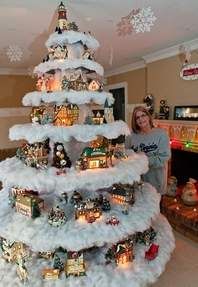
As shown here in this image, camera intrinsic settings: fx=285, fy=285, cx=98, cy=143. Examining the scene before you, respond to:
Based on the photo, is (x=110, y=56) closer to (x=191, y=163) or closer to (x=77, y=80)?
(x=191, y=163)

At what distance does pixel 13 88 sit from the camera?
5.98 metres

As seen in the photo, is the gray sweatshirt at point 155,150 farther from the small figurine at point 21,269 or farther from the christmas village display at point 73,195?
the small figurine at point 21,269

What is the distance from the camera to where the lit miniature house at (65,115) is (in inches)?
76.5

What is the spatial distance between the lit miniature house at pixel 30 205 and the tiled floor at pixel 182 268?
45.7 inches

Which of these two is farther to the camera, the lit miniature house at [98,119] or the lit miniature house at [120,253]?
the lit miniature house at [98,119]

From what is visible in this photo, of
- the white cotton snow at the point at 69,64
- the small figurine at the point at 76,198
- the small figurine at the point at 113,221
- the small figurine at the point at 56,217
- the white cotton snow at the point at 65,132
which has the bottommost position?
the small figurine at the point at 113,221

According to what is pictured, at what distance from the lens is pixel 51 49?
6.82 ft

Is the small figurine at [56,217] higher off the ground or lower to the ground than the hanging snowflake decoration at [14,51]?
lower

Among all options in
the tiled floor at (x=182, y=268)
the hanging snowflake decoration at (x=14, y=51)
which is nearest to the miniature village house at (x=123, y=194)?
the tiled floor at (x=182, y=268)

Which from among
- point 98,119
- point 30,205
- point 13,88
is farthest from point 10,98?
point 30,205

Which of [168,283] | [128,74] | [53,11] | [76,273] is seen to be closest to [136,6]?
[53,11]

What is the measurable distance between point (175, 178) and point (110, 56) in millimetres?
2012

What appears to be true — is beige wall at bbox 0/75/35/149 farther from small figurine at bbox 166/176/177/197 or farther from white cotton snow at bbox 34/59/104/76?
white cotton snow at bbox 34/59/104/76

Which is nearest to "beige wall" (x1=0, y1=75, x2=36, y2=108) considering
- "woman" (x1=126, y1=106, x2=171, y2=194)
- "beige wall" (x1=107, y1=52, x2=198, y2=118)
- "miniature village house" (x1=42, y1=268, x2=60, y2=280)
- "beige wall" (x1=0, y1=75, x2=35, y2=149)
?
"beige wall" (x1=0, y1=75, x2=35, y2=149)
